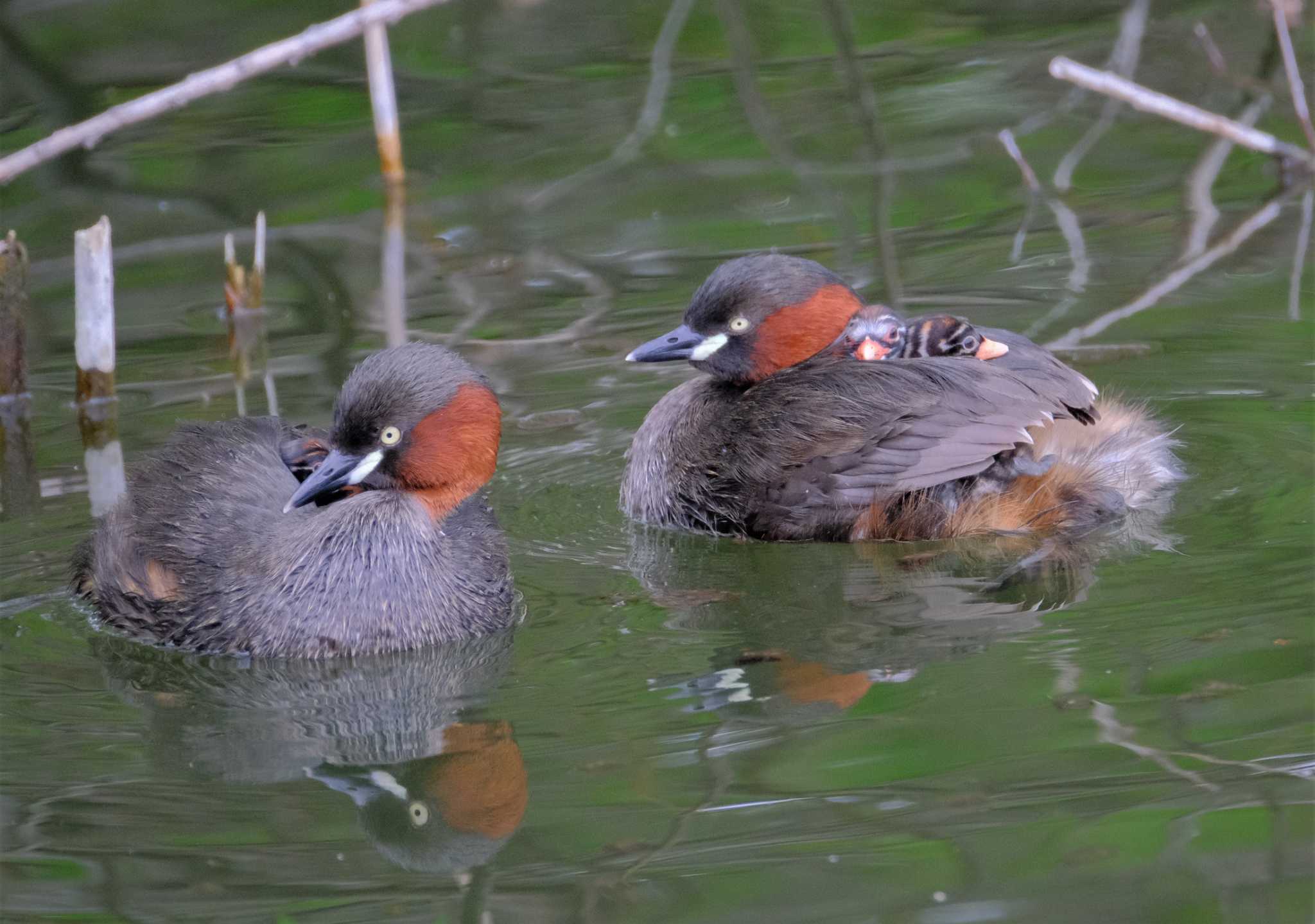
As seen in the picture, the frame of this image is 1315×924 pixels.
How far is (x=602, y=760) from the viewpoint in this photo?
436 centimetres

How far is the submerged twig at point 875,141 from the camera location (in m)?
8.41

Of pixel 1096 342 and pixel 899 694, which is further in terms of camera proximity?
pixel 1096 342

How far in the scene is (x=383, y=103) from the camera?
31.9 feet

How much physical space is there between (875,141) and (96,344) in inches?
206

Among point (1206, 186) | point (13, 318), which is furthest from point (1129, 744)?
point (1206, 186)

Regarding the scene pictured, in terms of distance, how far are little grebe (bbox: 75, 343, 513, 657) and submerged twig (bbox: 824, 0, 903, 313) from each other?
312cm

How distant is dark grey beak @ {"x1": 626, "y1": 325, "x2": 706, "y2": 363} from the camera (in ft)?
21.1

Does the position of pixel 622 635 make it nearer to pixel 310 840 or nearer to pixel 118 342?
pixel 310 840

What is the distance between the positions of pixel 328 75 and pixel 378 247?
3.04m

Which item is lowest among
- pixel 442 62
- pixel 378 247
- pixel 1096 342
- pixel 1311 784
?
pixel 1311 784

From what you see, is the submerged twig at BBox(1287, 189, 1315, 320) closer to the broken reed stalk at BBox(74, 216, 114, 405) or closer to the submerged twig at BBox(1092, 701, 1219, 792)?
the submerged twig at BBox(1092, 701, 1219, 792)

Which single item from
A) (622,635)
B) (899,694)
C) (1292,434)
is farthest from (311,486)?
(1292,434)

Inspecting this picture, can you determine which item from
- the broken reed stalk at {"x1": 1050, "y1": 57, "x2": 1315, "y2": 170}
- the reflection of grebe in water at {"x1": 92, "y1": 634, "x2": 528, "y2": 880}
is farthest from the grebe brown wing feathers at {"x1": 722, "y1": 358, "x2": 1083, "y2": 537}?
the broken reed stalk at {"x1": 1050, "y1": 57, "x2": 1315, "y2": 170}

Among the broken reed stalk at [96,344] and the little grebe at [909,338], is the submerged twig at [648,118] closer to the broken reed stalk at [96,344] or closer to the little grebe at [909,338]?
the broken reed stalk at [96,344]
